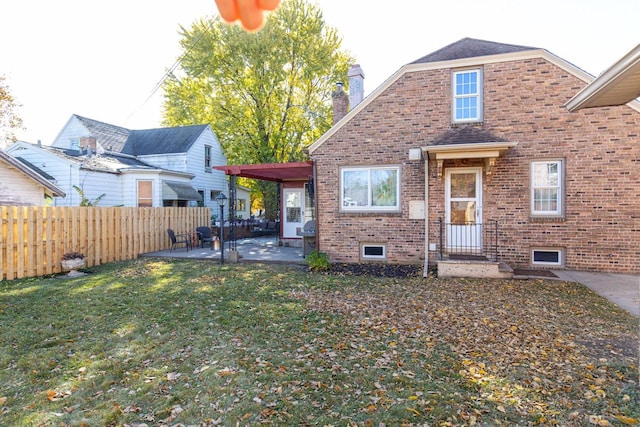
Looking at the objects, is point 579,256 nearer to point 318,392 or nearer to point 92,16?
point 318,392

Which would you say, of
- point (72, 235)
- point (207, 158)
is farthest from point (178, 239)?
point (207, 158)

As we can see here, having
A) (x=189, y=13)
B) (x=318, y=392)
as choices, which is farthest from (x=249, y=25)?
(x=318, y=392)

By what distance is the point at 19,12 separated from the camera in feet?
7.51

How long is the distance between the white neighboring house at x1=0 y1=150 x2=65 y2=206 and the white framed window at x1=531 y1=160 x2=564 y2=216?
14944mm

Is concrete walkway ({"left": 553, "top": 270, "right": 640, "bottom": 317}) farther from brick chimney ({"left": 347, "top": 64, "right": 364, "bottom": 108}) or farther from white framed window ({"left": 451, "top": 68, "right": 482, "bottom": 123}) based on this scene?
brick chimney ({"left": 347, "top": 64, "right": 364, "bottom": 108})

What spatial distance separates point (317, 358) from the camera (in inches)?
159

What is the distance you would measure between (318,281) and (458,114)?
6.00m

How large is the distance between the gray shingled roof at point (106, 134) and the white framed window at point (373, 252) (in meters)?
17.6

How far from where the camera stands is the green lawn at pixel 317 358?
3.03m

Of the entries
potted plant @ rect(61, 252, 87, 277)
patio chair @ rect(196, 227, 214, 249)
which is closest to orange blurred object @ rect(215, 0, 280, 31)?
potted plant @ rect(61, 252, 87, 277)

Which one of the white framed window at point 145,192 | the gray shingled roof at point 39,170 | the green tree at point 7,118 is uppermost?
the green tree at point 7,118

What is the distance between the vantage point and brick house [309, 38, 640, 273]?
8.69 m

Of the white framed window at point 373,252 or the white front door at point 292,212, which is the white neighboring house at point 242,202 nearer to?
the white front door at point 292,212

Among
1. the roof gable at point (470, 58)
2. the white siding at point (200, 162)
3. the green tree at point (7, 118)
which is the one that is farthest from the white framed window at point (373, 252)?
the green tree at point (7, 118)
